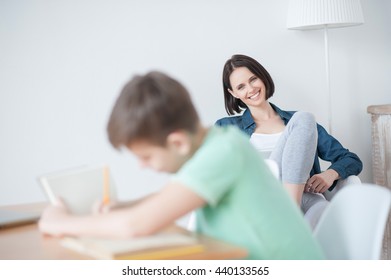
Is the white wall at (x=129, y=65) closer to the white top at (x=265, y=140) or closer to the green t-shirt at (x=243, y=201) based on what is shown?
the white top at (x=265, y=140)

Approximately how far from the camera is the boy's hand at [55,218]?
0.95 m

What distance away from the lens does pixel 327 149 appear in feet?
7.14

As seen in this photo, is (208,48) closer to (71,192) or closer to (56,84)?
(56,84)

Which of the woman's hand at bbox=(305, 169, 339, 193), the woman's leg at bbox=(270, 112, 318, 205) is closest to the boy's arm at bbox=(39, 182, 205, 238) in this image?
the woman's leg at bbox=(270, 112, 318, 205)

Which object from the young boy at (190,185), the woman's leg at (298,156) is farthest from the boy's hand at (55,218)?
the woman's leg at (298,156)

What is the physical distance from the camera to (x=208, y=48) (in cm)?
234

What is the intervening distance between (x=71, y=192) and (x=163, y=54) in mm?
1317

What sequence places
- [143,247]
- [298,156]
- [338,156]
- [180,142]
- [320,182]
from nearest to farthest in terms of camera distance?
1. [143,247]
2. [180,142]
3. [298,156]
4. [320,182]
5. [338,156]

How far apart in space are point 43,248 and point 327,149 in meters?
1.38

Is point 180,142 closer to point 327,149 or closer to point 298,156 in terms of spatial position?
point 298,156

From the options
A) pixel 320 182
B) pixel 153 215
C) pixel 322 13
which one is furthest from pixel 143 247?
pixel 322 13

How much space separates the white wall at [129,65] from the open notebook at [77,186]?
1098mm
